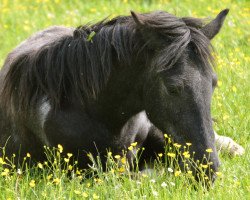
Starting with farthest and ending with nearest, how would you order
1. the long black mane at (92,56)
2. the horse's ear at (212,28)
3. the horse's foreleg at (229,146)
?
the horse's foreleg at (229,146)
the horse's ear at (212,28)
the long black mane at (92,56)

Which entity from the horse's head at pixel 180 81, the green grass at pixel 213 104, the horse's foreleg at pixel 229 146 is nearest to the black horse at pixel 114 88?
the horse's head at pixel 180 81

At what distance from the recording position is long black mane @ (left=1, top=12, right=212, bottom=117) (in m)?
5.48

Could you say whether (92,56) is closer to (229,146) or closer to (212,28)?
(212,28)

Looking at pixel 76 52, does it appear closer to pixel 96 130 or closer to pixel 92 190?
pixel 96 130

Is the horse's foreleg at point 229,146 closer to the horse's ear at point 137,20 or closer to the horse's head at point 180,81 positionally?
the horse's head at point 180,81

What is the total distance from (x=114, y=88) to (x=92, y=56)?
33 cm

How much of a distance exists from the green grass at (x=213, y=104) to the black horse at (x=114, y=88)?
0.34 meters

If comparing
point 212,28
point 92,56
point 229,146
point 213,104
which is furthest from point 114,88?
point 213,104

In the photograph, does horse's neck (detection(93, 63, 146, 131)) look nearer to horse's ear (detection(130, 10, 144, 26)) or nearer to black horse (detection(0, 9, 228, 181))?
black horse (detection(0, 9, 228, 181))

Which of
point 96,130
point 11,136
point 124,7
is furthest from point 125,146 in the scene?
point 124,7

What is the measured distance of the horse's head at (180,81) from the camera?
5.32m

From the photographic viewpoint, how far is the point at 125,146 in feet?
20.3

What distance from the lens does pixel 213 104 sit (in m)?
7.86

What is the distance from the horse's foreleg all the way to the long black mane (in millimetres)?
1406
